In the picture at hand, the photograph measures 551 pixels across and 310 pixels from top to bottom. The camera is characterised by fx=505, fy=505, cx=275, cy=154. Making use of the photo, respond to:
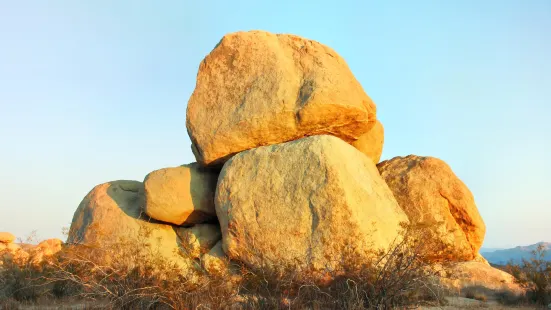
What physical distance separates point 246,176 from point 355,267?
4.07m

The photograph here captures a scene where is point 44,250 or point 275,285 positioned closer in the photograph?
point 275,285

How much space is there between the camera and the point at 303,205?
387 inches

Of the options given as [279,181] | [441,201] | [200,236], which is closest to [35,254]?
[200,236]

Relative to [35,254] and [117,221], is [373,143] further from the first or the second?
[35,254]

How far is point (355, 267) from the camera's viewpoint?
7.09 metres

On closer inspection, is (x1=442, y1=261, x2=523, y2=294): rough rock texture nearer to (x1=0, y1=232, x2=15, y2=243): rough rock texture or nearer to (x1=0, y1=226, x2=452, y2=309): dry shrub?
(x1=0, y1=226, x2=452, y2=309): dry shrub

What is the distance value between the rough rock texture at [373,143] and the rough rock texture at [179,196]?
3.78 m

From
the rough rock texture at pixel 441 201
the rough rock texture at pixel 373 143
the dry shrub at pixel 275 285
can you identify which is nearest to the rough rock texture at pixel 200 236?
the dry shrub at pixel 275 285

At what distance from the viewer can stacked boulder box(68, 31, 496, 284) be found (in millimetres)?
9797

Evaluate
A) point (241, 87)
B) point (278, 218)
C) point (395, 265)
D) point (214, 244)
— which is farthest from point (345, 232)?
point (241, 87)

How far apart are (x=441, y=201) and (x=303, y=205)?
12.6 ft

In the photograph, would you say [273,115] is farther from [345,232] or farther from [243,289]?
[243,289]

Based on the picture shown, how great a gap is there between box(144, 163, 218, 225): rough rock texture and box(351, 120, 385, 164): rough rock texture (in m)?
3.78

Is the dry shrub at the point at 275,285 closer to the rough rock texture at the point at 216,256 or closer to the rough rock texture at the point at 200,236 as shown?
the rough rock texture at the point at 216,256
